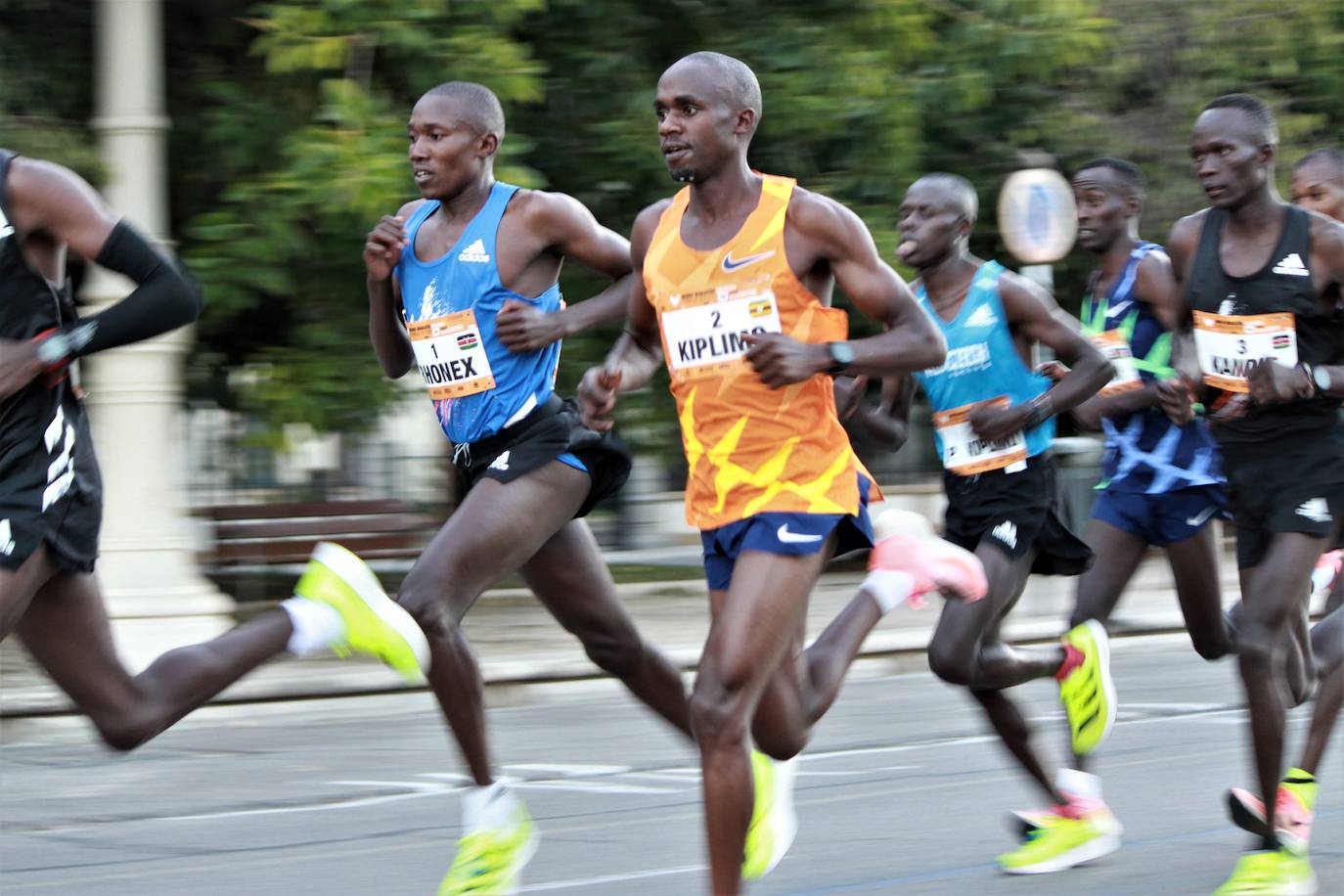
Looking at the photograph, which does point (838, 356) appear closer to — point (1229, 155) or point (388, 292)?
point (1229, 155)

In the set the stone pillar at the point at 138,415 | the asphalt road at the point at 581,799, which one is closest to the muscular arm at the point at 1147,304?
the asphalt road at the point at 581,799

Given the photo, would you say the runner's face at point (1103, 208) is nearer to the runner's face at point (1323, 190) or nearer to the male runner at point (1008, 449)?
the male runner at point (1008, 449)

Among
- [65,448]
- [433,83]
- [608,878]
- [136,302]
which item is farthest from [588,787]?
[433,83]

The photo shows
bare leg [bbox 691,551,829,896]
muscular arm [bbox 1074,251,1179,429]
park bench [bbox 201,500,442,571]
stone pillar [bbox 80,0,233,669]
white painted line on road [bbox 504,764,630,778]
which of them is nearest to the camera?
bare leg [bbox 691,551,829,896]

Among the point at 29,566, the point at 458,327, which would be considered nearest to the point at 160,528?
the point at 458,327

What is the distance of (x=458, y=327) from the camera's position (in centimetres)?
599

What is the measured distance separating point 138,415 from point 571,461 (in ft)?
19.5

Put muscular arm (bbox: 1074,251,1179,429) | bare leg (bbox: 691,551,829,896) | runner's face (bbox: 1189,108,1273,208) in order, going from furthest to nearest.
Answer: muscular arm (bbox: 1074,251,1179,429), runner's face (bbox: 1189,108,1273,208), bare leg (bbox: 691,551,829,896)

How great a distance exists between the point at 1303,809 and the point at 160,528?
23.5 ft

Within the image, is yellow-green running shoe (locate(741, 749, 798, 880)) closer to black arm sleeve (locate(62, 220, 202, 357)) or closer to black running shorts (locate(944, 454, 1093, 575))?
black running shorts (locate(944, 454, 1093, 575))

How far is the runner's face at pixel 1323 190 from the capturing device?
25.2 feet

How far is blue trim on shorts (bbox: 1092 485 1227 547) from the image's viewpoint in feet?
23.0

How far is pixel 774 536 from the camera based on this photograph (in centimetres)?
498

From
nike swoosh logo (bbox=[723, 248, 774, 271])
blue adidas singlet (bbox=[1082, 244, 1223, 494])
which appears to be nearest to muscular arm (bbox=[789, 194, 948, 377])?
nike swoosh logo (bbox=[723, 248, 774, 271])
